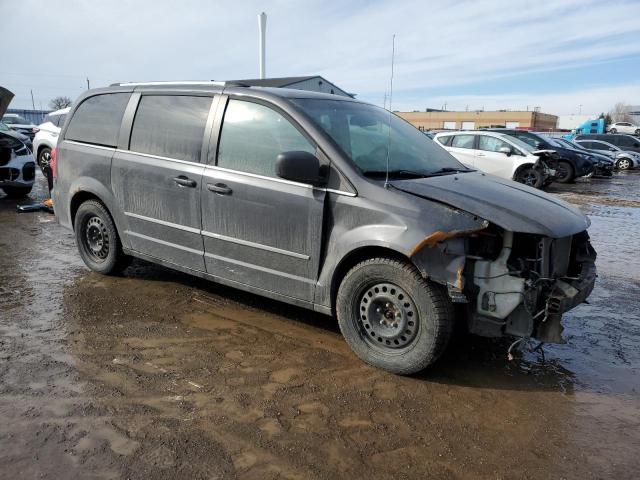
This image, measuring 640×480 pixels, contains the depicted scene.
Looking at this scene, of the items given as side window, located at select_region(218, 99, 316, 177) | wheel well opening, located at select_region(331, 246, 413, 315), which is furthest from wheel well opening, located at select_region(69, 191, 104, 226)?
wheel well opening, located at select_region(331, 246, 413, 315)

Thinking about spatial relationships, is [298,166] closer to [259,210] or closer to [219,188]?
[259,210]

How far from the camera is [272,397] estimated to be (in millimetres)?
3119

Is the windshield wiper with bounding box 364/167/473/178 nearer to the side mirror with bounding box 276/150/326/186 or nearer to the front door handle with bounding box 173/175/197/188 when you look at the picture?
the side mirror with bounding box 276/150/326/186

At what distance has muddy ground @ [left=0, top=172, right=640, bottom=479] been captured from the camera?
8.34ft

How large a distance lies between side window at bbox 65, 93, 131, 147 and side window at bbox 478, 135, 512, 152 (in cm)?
1167

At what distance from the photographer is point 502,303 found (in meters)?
3.16

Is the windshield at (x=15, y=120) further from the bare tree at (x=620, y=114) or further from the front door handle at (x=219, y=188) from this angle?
the bare tree at (x=620, y=114)

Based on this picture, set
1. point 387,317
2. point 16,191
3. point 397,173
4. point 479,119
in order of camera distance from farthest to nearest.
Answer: point 479,119 → point 16,191 → point 397,173 → point 387,317

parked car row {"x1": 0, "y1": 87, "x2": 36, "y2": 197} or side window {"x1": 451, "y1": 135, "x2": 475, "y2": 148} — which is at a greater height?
side window {"x1": 451, "y1": 135, "x2": 475, "y2": 148}

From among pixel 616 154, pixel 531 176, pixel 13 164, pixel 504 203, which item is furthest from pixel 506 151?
pixel 616 154

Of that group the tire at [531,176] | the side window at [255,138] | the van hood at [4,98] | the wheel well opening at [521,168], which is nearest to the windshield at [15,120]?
the van hood at [4,98]

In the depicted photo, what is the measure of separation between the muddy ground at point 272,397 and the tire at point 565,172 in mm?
14433

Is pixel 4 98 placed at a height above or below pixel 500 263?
above

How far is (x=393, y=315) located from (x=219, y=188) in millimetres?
1700
